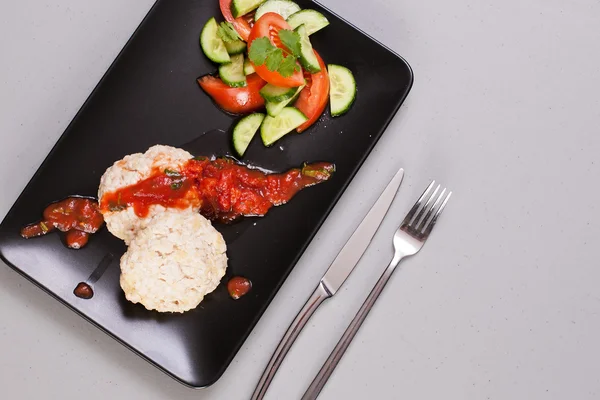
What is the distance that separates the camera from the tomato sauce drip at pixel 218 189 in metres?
3.67

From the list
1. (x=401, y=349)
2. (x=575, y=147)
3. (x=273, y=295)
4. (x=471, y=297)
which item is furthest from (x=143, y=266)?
(x=575, y=147)

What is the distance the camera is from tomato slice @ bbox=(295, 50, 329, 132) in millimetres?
3838

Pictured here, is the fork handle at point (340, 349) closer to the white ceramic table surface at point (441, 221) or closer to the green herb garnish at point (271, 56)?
the white ceramic table surface at point (441, 221)

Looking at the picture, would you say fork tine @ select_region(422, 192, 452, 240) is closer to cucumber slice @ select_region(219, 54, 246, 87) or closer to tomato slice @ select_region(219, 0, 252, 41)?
cucumber slice @ select_region(219, 54, 246, 87)

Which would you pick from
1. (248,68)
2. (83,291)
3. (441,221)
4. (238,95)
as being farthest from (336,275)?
(83,291)

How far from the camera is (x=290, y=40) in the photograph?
143 inches

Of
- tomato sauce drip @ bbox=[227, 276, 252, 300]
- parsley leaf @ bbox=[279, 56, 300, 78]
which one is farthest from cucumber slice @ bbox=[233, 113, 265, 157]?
tomato sauce drip @ bbox=[227, 276, 252, 300]

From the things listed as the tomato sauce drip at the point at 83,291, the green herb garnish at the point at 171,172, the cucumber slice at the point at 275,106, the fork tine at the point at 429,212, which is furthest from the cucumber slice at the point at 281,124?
the tomato sauce drip at the point at 83,291

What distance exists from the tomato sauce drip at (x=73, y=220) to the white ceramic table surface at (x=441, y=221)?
0.35 metres

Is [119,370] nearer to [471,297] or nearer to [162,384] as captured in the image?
[162,384]

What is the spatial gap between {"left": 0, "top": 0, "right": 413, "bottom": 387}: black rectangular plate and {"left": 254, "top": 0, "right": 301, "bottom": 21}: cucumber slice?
0.22 feet

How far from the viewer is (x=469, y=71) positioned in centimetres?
421

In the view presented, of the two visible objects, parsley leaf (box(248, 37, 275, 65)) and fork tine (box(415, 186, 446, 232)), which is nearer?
parsley leaf (box(248, 37, 275, 65))

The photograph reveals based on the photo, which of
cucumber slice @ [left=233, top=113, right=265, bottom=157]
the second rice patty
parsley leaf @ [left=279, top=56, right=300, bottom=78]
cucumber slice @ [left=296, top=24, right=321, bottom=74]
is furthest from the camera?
cucumber slice @ [left=233, top=113, right=265, bottom=157]
